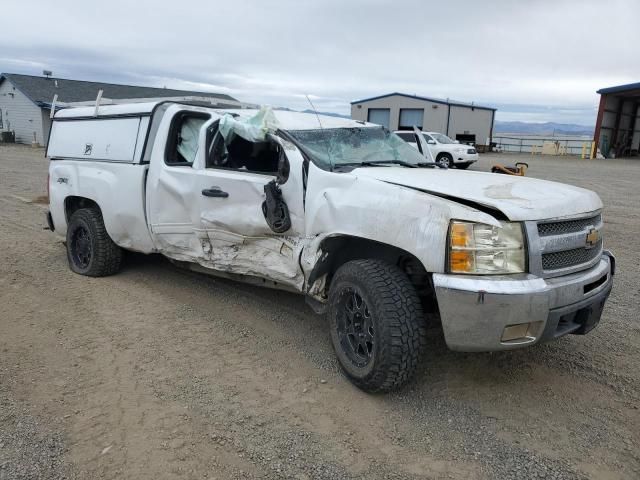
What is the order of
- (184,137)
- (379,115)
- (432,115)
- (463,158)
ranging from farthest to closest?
(379,115) < (432,115) < (463,158) < (184,137)

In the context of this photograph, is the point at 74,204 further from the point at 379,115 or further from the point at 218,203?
the point at 379,115

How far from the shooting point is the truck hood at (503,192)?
122 inches

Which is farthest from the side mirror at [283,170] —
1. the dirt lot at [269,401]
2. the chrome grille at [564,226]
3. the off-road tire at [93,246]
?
A: the off-road tire at [93,246]

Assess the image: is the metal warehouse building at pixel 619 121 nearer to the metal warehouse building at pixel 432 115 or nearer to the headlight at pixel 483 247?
the metal warehouse building at pixel 432 115

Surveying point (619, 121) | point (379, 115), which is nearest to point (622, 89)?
point (619, 121)

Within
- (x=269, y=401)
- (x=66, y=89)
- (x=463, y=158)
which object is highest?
(x=66, y=89)

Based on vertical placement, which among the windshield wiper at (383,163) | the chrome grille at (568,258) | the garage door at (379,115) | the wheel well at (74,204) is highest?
the garage door at (379,115)

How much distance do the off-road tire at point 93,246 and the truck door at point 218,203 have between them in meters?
0.90

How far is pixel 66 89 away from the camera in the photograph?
118 feet

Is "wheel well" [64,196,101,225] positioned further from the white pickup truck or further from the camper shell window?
the camper shell window

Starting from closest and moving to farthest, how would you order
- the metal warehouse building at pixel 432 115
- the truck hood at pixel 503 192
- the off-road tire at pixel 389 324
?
1. the truck hood at pixel 503 192
2. the off-road tire at pixel 389 324
3. the metal warehouse building at pixel 432 115

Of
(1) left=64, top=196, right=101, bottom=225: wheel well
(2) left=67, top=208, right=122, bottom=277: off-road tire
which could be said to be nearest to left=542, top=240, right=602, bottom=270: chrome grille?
(2) left=67, top=208, right=122, bottom=277: off-road tire

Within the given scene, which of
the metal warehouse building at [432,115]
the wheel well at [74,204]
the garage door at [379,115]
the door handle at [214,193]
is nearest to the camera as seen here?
the door handle at [214,193]

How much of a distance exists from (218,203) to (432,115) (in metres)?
35.6
